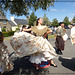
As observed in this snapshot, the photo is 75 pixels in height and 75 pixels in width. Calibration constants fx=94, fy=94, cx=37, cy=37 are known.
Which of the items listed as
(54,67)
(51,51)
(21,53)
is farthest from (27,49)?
(54,67)

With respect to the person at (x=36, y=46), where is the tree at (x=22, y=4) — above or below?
above

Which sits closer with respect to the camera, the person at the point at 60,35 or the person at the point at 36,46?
the person at the point at 36,46

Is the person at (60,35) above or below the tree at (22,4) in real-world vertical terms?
below

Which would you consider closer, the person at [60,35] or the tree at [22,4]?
the tree at [22,4]

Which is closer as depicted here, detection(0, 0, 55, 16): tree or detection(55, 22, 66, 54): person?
detection(0, 0, 55, 16): tree

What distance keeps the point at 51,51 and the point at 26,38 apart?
1114 millimetres

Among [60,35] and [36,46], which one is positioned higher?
[60,35]

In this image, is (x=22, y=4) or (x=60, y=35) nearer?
(x=22, y=4)

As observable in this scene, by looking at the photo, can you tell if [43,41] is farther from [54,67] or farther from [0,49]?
[0,49]

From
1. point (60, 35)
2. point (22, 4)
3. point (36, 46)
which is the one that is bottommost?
point (36, 46)

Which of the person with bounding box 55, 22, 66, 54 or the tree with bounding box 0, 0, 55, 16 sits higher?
the tree with bounding box 0, 0, 55, 16

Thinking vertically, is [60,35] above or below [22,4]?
below

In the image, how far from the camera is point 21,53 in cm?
353

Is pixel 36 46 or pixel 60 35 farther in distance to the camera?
pixel 60 35
